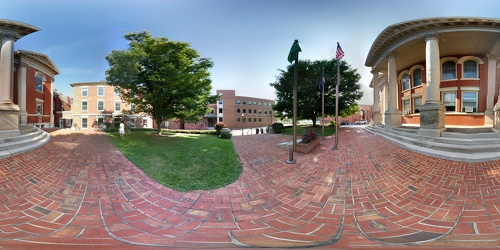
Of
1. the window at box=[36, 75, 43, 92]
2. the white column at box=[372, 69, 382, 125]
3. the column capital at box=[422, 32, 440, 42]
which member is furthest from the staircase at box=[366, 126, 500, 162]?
the window at box=[36, 75, 43, 92]

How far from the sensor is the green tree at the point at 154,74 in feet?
31.3

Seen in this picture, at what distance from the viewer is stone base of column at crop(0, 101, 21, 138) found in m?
7.37

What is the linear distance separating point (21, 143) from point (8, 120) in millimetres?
2056

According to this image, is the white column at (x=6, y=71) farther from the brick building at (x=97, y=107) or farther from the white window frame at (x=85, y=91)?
the white window frame at (x=85, y=91)

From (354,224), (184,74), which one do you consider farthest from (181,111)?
(354,224)

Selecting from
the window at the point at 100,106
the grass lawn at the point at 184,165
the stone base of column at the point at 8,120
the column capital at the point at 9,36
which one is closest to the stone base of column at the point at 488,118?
the grass lawn at the point at 184,165

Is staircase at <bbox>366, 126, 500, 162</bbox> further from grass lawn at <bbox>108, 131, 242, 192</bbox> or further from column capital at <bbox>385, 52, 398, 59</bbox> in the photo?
grass lawn at <bbox>108, 131, 242, 192</bbox>

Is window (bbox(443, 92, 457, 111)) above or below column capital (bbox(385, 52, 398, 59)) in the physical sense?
→ below

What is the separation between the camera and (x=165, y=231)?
3.02m

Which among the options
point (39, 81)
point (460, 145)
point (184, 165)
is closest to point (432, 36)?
point (460, 145)

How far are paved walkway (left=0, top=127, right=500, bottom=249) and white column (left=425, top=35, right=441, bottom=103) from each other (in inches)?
189

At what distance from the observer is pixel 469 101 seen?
11.8m

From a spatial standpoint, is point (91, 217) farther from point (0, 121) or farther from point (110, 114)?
point (110, 114)

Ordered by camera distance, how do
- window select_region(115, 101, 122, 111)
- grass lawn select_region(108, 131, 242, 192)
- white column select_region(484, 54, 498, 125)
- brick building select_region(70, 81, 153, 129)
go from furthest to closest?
window select_region(115, 101, 122, 111) < brick building select_region(70, 81, 153, 129) < white column select_region(484, 54, 498, 125) < grass lawn select_region(108, 131, 242, 192)
